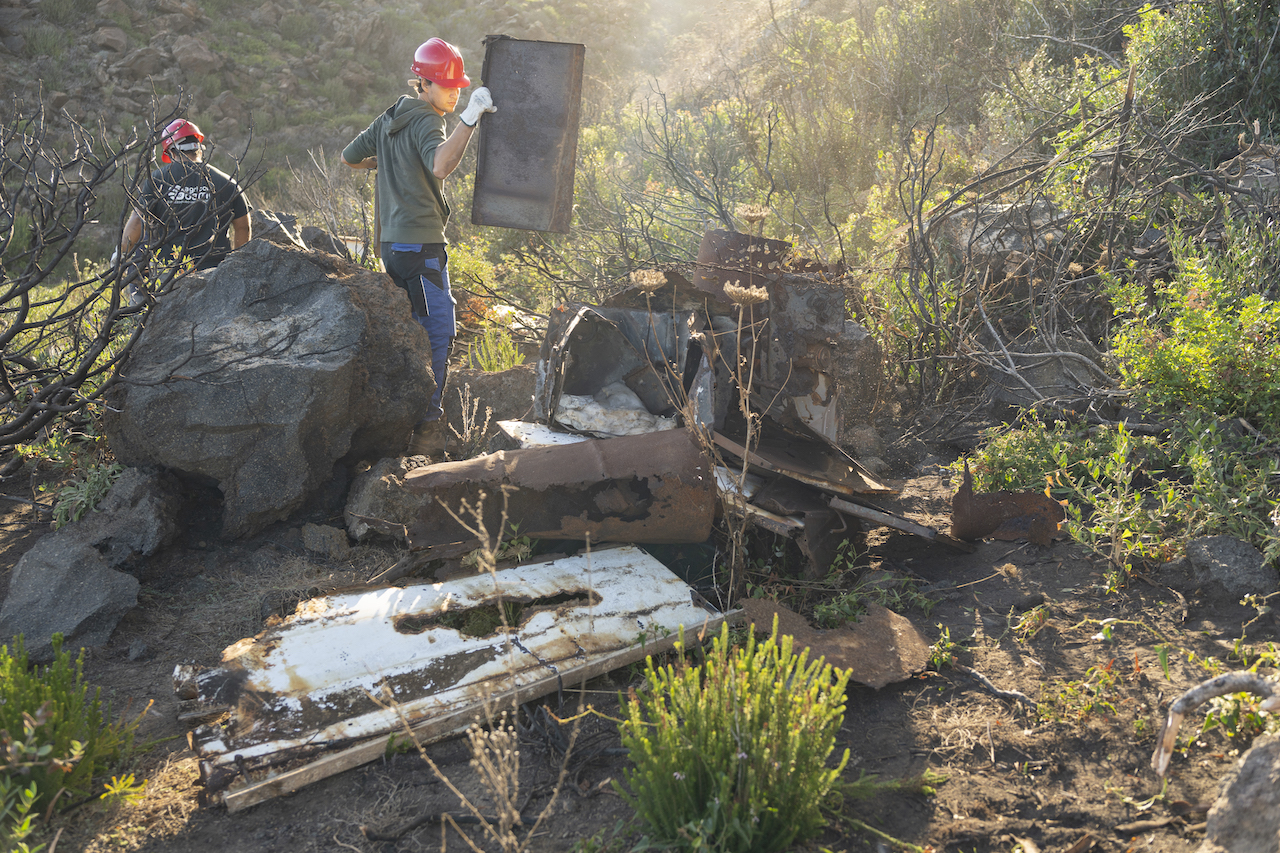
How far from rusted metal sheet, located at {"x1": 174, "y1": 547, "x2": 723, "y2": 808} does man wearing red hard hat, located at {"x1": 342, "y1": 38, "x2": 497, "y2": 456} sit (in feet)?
5.88

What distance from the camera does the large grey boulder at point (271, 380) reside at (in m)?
3.62

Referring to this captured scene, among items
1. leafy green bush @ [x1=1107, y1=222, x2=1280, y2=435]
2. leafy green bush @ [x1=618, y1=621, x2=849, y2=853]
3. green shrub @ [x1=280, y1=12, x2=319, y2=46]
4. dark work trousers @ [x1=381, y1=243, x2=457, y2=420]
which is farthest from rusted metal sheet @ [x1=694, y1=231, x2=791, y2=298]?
green shrub @ [x1=280, y1=12, x2=319, y2=46]

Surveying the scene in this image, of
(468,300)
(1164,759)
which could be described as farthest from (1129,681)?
(468,300)

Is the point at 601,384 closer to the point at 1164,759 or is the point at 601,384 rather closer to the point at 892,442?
the point at 892,442

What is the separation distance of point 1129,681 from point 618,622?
161 cm

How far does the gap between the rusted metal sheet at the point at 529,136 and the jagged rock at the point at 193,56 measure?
55.9ft

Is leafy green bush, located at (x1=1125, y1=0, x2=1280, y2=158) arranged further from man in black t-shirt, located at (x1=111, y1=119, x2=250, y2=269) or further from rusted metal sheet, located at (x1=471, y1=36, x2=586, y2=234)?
man in black t-shirt, located at (x1=111, y1=119, x2=250, y2=269)

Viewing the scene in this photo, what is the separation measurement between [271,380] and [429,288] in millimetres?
1129


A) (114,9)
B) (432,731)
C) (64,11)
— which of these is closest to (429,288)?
(432,731)

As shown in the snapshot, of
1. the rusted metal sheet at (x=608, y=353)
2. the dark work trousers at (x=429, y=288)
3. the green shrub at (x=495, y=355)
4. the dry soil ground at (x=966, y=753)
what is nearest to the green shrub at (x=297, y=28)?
the green shrub at (x=495, y=355)

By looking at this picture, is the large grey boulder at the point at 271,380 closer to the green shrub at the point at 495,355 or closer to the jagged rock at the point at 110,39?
the green shrub at the point at 495,355

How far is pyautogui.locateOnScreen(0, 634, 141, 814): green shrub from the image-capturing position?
193 cm

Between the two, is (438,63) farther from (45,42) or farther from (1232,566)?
(45,42)

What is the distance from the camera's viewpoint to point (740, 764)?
5.89 ft
